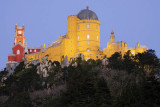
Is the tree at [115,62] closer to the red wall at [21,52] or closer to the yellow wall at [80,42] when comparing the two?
the yellow wall at [80,42]

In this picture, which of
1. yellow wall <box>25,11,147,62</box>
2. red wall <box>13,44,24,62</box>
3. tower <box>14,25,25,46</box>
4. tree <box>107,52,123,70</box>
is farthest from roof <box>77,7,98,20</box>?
tower <box>14,25,25,46</box>

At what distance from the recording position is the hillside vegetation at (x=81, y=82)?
58.8 meters

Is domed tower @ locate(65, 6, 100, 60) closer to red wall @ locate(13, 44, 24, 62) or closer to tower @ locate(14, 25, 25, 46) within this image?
red wall @ locate(13, 44, 24, 62)

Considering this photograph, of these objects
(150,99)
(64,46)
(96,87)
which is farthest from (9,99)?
(150,99)

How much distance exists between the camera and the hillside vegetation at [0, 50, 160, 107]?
193 ft

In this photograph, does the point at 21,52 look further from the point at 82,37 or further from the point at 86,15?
the point at 86,15

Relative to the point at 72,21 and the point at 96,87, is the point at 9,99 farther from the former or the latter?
the point at 96,87

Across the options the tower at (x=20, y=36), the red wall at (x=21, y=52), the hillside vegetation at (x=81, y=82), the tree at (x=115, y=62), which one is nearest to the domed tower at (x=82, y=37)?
the hillside vegetation at (x=81, y=82)

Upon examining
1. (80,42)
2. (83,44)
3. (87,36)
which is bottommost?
(83,44)

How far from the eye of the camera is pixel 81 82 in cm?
6309

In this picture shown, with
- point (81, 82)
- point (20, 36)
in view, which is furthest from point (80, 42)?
point (81, 82)

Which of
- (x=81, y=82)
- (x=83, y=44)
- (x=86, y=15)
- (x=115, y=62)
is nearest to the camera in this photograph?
(x=81, y=82)

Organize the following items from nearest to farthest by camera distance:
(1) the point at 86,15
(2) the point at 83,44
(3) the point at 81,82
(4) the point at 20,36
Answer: (3) the point at 81,82
(2) the point at 83,44
(1) the point at 86,15
(4) the point at 20,36

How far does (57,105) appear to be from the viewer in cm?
6812
